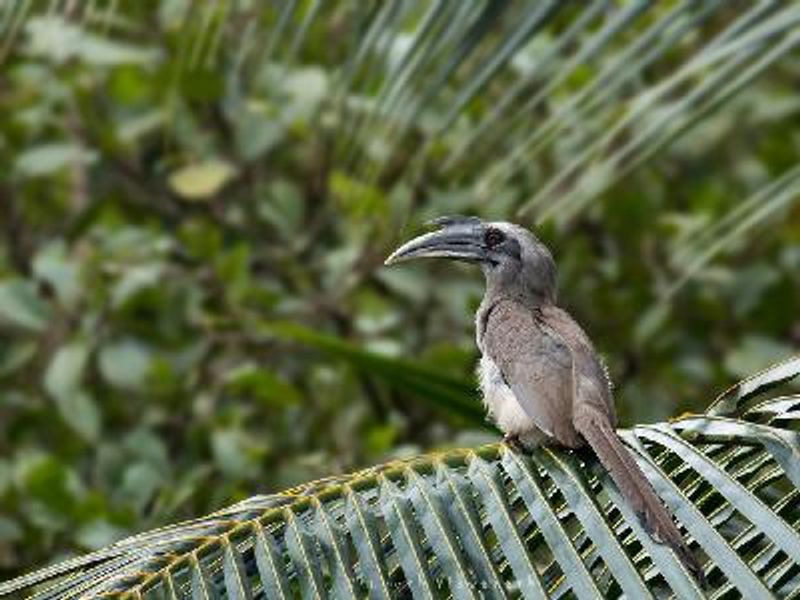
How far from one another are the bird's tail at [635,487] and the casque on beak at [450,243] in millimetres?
685

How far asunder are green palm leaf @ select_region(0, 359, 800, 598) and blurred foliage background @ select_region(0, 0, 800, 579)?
10.1 feet

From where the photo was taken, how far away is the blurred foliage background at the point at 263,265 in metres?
6.35

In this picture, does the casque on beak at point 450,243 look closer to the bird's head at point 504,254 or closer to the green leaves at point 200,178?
the bird's head at point 504,254

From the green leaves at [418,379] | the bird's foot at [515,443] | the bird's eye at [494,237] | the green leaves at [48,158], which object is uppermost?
the bird's foot at [515,443]

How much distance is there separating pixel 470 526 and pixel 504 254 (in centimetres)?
157

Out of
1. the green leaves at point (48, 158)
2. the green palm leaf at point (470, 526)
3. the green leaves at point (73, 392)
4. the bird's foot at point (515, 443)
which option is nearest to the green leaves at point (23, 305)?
the green leaves at point (73, 392)

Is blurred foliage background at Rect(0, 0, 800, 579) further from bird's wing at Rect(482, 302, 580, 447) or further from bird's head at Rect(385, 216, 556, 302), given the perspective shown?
bird's wing at Rect(482, 302, 580, 447)

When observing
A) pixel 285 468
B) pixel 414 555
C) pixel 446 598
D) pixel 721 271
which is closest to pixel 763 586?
pixel 414 555

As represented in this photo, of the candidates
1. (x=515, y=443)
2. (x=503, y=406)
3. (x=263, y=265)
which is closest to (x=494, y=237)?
(x=503, y=406)

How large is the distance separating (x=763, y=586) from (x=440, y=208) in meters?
4.61

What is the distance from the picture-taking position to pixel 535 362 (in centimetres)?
339

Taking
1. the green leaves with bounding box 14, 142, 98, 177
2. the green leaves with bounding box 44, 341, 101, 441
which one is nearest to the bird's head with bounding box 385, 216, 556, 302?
the green leaves with bounding box 44, 341, 101, 441

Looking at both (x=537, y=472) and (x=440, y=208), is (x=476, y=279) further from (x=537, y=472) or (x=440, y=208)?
(x=537, y=472)

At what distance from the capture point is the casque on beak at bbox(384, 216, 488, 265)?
3.57m
